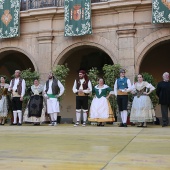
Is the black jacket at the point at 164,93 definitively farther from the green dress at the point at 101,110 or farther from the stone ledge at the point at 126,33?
the stone ledge at the point at 126,33

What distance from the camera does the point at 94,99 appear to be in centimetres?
955

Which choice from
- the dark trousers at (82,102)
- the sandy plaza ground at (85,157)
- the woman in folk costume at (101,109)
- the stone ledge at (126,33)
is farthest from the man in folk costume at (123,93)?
the sandy plaza ground at (85,157)

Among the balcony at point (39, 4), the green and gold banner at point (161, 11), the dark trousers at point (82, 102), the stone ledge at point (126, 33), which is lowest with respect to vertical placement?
the dark trousers at point (82, 102)

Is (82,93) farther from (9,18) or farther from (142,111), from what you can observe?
(9,18)

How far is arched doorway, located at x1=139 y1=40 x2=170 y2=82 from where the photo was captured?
1393cm

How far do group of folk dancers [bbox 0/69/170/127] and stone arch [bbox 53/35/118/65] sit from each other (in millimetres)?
2146

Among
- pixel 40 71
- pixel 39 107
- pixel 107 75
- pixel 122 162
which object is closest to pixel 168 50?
pixel 107 75

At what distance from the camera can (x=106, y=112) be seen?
9297 mm

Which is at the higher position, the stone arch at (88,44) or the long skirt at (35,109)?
the stone arch at (88,44)

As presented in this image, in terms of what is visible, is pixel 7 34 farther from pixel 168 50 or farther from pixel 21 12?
pixel 168 50

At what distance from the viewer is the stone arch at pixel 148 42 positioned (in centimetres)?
1134

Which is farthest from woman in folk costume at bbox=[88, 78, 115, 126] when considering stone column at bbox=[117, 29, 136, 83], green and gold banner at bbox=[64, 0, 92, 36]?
green and gold banner at bbox=[64, 0, 92, 36]

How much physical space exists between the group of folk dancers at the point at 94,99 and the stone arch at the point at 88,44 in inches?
84.5

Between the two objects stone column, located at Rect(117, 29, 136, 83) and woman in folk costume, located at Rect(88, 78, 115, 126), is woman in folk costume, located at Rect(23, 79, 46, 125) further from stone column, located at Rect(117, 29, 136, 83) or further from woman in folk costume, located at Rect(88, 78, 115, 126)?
stone column, located at Rect(117, 29, 136, 83)
